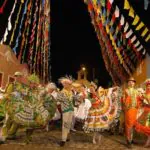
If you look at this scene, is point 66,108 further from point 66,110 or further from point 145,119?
point 145,119

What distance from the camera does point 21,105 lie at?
26.1 feet

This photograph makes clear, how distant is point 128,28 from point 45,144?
20.2 feet

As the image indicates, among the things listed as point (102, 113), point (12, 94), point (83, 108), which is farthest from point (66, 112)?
point (83, 108)

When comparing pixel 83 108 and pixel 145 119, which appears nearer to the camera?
pixel 145 119

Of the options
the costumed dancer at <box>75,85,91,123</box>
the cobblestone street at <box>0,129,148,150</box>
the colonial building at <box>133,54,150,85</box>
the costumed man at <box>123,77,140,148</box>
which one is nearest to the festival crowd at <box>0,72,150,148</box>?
the costumed man at <box>123,77,140,148</box>

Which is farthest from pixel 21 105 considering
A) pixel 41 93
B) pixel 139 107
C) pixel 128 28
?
pixel 128 28

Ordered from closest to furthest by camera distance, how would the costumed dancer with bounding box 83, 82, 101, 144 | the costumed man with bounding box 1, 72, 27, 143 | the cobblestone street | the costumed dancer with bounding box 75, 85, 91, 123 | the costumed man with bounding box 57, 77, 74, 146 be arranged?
1. the cobblestone street
2. the costumed man with bounding box 1, 72, 27, 143
3. the costumed man with bounding box 57, 77, 74, 146
4. the costumed dancer with bounding box 83, 82, 101, 144
5. the costumed dancer with bounding box 75, 85, 91, 123

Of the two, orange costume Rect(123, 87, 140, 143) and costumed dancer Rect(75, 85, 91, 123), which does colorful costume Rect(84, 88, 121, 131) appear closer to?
orange costume Rect(123, 87, 140, 143)

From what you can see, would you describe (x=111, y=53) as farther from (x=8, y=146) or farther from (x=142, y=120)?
(x=8, y=146)

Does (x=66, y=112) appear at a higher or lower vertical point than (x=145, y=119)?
higher

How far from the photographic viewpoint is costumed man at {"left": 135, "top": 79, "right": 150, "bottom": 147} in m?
8.20

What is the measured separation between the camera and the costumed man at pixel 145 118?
26.9 ft

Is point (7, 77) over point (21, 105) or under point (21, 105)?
over

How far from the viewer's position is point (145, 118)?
8.33m
